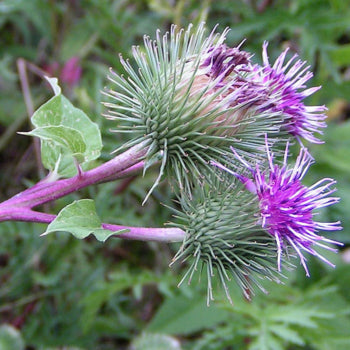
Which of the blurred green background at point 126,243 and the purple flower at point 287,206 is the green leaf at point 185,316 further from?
the purple flower at point 287,206

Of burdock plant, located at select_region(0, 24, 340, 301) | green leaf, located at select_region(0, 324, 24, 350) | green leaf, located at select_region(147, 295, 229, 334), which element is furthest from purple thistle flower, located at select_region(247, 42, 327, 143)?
green leaf, located at select_region(0, 324, 24, 350)

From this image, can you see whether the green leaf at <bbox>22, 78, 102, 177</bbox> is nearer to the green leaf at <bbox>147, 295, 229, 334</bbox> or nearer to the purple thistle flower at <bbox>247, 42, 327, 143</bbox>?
the purple thistle flower at <bbox>247, 42, 327, 143</bbox>

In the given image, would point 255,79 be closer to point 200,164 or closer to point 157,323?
point 200,164

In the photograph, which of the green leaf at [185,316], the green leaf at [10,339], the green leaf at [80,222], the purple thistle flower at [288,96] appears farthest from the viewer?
the green leaf at [185,316]

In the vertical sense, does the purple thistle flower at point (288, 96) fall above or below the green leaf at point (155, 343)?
above

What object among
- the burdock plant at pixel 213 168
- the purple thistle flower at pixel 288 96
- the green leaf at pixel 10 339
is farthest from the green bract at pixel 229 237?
the green leaf at pixel 10 339

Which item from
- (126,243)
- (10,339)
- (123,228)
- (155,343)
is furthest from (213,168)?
(126,243)

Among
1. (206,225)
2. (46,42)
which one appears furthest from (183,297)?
(46,42)

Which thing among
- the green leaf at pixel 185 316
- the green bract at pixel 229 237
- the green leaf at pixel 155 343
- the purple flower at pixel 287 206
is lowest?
the green leaf at pixel 155 343
